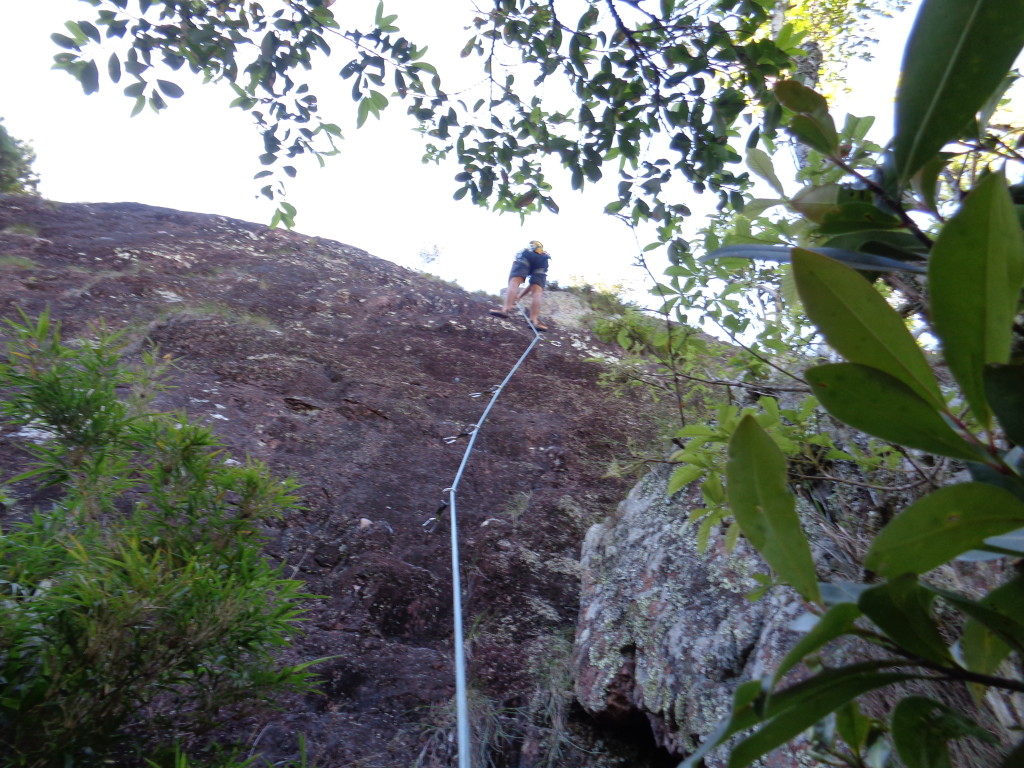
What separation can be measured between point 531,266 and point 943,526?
7.21 m

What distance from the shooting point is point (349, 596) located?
285 centimetres

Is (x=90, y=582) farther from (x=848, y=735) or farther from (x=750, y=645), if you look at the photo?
(x=750, y=645)

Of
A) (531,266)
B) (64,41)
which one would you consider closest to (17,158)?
(531,266)

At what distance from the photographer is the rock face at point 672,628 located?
1896mm

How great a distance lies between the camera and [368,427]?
444 cm

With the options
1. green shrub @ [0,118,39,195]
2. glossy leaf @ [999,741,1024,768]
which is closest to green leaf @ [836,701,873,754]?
glossy leaf @ [999,741,1024,768]

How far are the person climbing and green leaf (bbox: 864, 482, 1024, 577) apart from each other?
22.4 ft

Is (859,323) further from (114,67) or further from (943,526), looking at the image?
(114,67)

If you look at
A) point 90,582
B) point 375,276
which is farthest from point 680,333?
point 375,276

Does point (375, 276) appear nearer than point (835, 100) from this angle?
No

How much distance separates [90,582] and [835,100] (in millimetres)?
7004

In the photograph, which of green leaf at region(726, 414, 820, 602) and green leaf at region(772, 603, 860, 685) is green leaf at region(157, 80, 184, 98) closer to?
green leaf at region(726, 414, 820, 602)

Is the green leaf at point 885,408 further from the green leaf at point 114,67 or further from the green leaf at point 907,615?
the green leaf at point 114,67

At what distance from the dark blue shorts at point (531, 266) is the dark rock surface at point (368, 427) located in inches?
27.0
